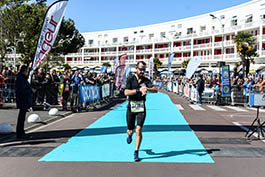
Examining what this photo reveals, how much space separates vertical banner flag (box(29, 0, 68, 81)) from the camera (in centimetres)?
1000

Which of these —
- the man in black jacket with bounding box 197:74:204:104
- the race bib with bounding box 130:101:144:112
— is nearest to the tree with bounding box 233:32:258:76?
the man in black jacket with bounding box 197:74:204:104

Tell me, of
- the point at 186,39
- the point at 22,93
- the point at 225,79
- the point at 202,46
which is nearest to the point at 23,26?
the point at 225,79

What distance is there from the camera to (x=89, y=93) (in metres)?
14.7

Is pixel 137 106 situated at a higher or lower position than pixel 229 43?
lower

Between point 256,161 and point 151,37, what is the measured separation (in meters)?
78.4

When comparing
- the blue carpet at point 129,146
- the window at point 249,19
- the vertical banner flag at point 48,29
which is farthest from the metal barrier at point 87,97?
the window at point 249,19

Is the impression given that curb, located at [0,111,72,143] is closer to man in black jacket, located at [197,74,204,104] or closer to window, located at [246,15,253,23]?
man in black jacket, located at [197,74,204,104]

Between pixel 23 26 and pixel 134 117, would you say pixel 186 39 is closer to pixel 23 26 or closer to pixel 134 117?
pixel 23 26

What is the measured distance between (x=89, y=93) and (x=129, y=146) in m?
8.18

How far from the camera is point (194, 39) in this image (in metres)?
66.7

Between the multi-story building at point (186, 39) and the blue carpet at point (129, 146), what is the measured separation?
3328 cm

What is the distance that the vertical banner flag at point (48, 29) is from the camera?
32.8ft

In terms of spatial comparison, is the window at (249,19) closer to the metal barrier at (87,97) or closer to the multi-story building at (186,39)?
the multi-story building at (186,39)

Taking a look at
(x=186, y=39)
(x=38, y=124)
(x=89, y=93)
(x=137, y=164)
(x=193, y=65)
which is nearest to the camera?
(x=137, y=164)
